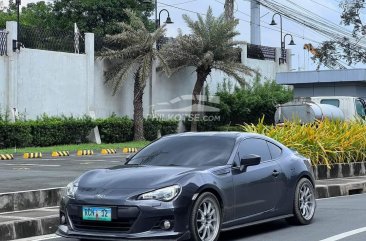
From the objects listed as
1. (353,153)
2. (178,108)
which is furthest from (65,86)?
(353,153)

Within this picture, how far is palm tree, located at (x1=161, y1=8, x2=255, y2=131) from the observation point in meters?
35.8

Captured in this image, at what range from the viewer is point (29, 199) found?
A: 10977 millimetres

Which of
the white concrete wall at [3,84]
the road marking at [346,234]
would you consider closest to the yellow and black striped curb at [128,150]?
the white concrete wall at [3,84]

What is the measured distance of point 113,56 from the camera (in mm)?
33344

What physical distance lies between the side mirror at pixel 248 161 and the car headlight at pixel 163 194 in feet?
4.54

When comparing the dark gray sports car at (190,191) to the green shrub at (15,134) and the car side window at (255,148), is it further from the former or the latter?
the green shrub at (15,134)

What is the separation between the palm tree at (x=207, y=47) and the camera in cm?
3575

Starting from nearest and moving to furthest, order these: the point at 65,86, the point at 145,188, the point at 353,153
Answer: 1. the point at 145,188
2. the point at 353,153
3. the point at 65,86

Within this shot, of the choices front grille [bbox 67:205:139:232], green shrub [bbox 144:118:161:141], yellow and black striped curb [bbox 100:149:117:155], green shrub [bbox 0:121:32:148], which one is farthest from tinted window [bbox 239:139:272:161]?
green shrub [bbox 144:118:161:141]

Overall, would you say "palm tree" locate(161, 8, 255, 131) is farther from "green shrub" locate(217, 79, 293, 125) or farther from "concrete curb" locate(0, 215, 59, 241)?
"concrete curb" locate(0, 215, 59, 241)

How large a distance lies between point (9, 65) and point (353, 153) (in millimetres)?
16789

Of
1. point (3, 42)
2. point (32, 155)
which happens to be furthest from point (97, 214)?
point (3, 42)

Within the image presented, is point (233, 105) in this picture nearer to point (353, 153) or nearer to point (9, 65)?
point (9, 65)

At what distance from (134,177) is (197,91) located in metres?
29.7
